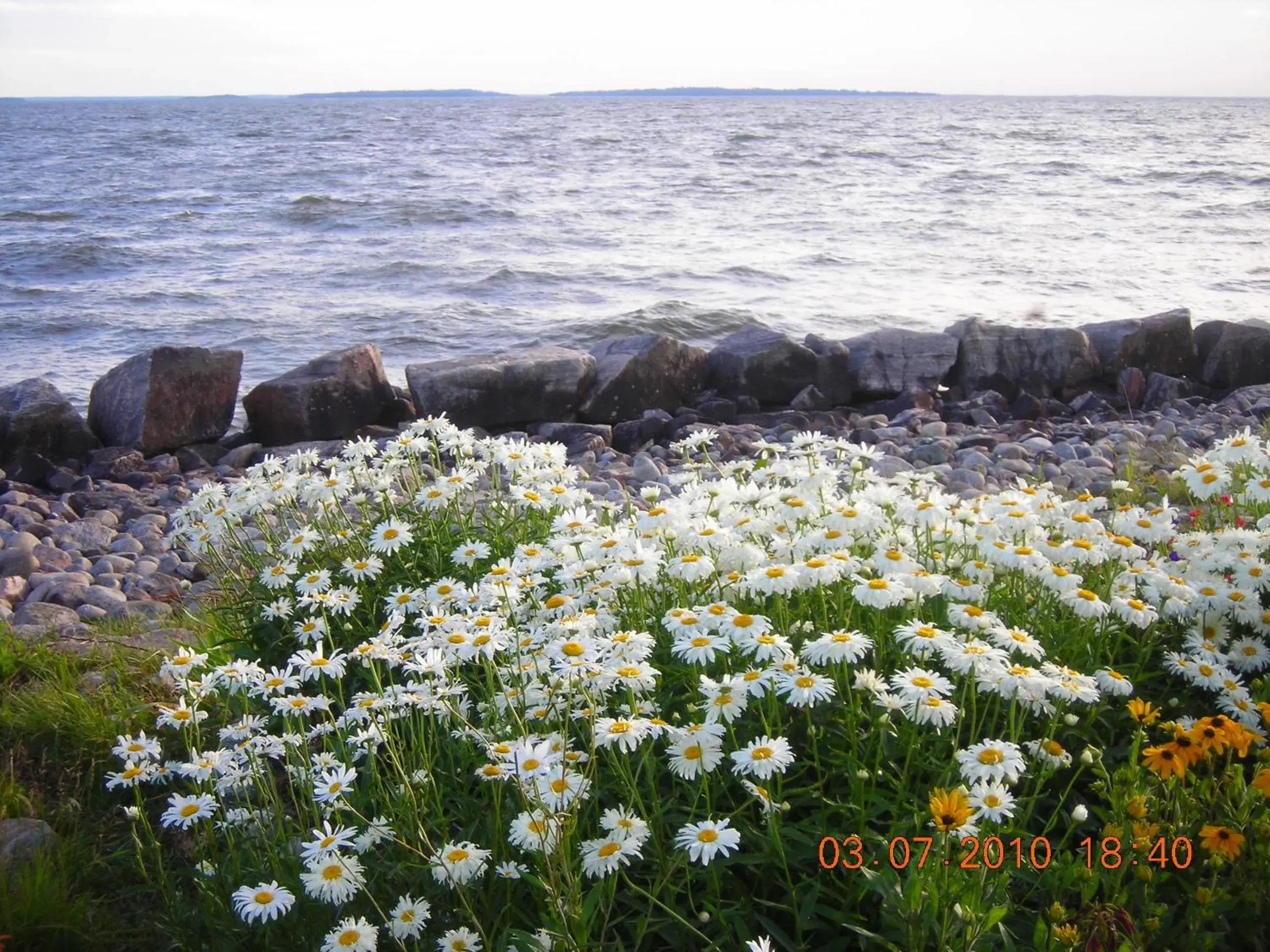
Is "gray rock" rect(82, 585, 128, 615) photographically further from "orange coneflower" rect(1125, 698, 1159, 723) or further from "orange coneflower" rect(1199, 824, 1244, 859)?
"orange coneflower" rect(1199, 824, 1244, 859)

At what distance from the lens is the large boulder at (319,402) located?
9891 millimetres

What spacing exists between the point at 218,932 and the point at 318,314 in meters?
13.4

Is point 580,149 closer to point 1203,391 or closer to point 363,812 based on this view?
point 1203,391

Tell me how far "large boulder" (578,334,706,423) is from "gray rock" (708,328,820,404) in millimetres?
276

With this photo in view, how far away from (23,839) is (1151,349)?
10916 millimetres

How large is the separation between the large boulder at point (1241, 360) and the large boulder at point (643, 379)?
534 cm

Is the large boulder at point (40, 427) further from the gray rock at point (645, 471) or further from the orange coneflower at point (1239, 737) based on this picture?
the orange coneflower at point (1239, 737)

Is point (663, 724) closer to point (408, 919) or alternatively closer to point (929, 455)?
point (408, 919)

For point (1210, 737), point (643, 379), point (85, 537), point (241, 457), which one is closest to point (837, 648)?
point (1210, 737)

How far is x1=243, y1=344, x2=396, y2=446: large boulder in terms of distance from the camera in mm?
9891

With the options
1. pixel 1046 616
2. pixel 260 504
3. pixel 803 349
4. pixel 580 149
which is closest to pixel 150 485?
pixel 260 504

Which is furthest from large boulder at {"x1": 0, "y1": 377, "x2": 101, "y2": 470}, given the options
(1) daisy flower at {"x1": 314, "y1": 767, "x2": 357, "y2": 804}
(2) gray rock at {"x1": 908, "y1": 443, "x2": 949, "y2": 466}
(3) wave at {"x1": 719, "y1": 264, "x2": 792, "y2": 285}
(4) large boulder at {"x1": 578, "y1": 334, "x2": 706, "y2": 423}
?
(3) wave at {"x1": 719, "y1": 264, "x2": 792, "y2": 285}

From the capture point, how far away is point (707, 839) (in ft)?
6.77

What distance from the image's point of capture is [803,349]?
34.8 ft
